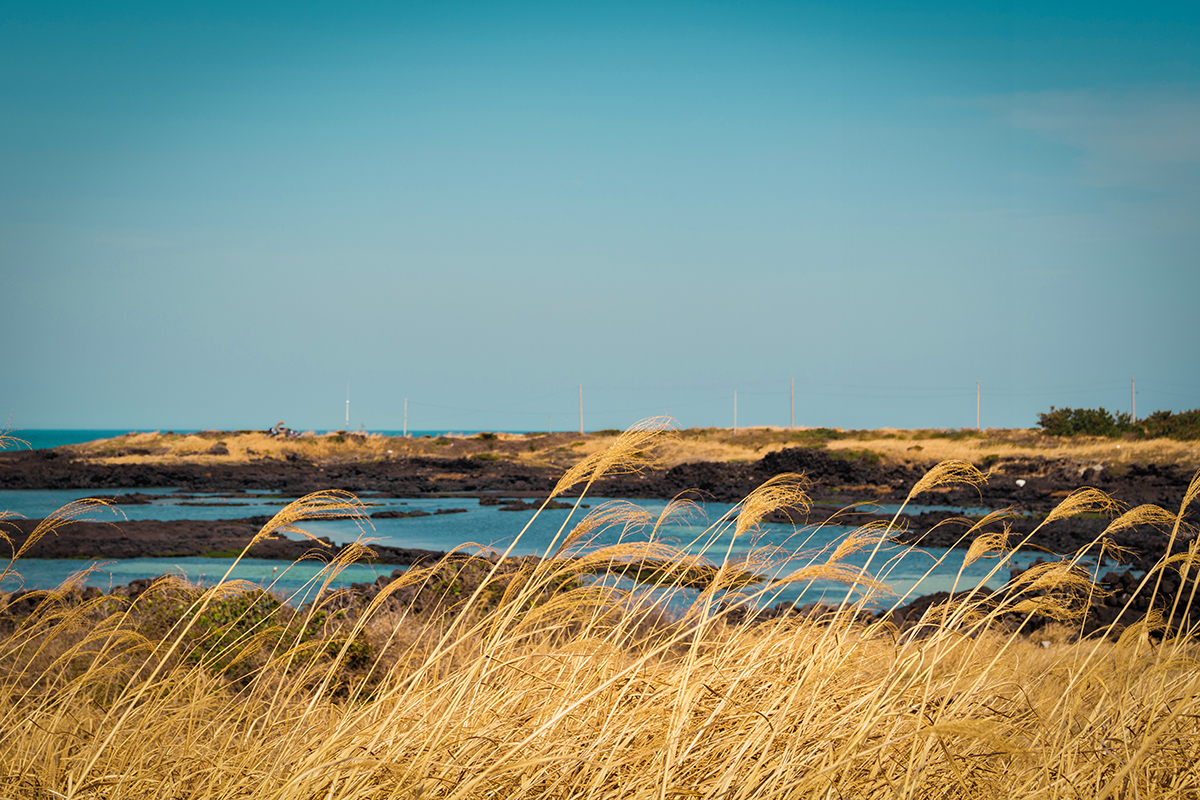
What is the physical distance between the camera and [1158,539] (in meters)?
12.9

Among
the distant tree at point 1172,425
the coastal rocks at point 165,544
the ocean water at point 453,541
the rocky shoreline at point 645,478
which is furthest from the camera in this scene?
the distant tree at point 1172,425

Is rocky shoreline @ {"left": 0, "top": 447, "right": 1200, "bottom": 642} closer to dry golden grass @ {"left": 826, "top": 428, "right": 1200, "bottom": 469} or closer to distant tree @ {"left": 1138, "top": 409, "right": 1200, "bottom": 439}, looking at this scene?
dry golden grass @ {"left": 826, "top": 428, "right": 1200, "bottom": 469}

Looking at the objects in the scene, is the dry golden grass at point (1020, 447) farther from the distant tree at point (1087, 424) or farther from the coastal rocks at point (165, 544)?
the coastal rocks at point (165, 544)

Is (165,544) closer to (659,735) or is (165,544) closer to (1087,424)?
(659,735)

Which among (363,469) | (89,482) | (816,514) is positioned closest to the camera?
(816,514)

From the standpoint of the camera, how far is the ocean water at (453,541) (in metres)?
8.38

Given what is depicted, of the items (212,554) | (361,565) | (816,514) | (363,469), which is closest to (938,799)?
(361,565)

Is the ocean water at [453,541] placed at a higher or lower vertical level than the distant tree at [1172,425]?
lower

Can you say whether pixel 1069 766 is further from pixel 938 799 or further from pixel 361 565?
pixel 361 565

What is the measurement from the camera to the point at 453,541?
617 inches

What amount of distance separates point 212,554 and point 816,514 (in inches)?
489

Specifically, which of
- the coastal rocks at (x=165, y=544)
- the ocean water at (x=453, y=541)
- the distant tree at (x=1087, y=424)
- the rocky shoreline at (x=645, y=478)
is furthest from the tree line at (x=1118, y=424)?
the coastal rocks at (x=165, y=544)

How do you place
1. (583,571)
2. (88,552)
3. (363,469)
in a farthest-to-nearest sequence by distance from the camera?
(363,469), (88,552), (583,571)

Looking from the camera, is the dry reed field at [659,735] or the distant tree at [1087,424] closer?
the dry reed field at [659,735]
